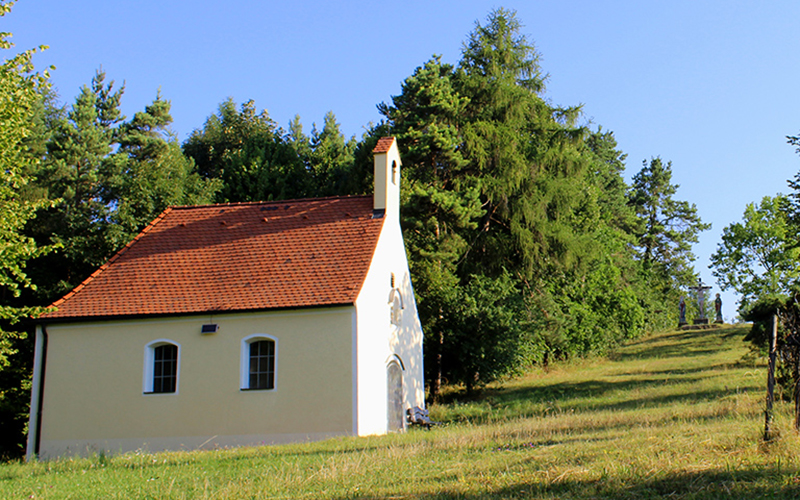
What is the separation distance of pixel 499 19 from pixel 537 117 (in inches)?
A: 230

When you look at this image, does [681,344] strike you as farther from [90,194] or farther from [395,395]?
[90,194]

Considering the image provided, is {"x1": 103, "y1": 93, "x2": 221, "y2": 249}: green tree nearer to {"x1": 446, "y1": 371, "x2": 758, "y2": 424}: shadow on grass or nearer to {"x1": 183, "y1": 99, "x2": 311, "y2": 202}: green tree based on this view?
{"x1": 183, "y1": 99, "x2": 311, "y2": 202}: green tree

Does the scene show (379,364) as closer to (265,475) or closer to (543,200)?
(265,475)

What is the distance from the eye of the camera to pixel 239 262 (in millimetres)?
21531

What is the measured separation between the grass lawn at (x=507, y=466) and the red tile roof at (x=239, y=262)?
543cm

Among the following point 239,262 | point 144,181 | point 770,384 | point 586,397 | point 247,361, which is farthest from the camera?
point 144,181

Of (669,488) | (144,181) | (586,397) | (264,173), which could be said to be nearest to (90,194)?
(144,181)

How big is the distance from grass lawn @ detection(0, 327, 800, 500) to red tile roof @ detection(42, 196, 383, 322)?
5426 mm

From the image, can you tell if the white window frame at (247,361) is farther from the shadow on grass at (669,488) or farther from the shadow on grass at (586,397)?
the shadow on grass at (669,488)

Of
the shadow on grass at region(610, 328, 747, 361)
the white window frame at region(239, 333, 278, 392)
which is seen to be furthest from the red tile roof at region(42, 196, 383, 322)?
the shadow on grass at region(610, 328, 747, 361)

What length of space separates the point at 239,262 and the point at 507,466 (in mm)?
13715

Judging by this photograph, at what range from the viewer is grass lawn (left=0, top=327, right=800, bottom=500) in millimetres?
8250

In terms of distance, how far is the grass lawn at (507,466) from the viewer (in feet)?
27.1

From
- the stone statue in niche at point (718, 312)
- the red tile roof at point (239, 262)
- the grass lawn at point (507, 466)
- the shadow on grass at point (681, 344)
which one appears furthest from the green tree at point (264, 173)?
the stone statue in niche at point (718, 312)
